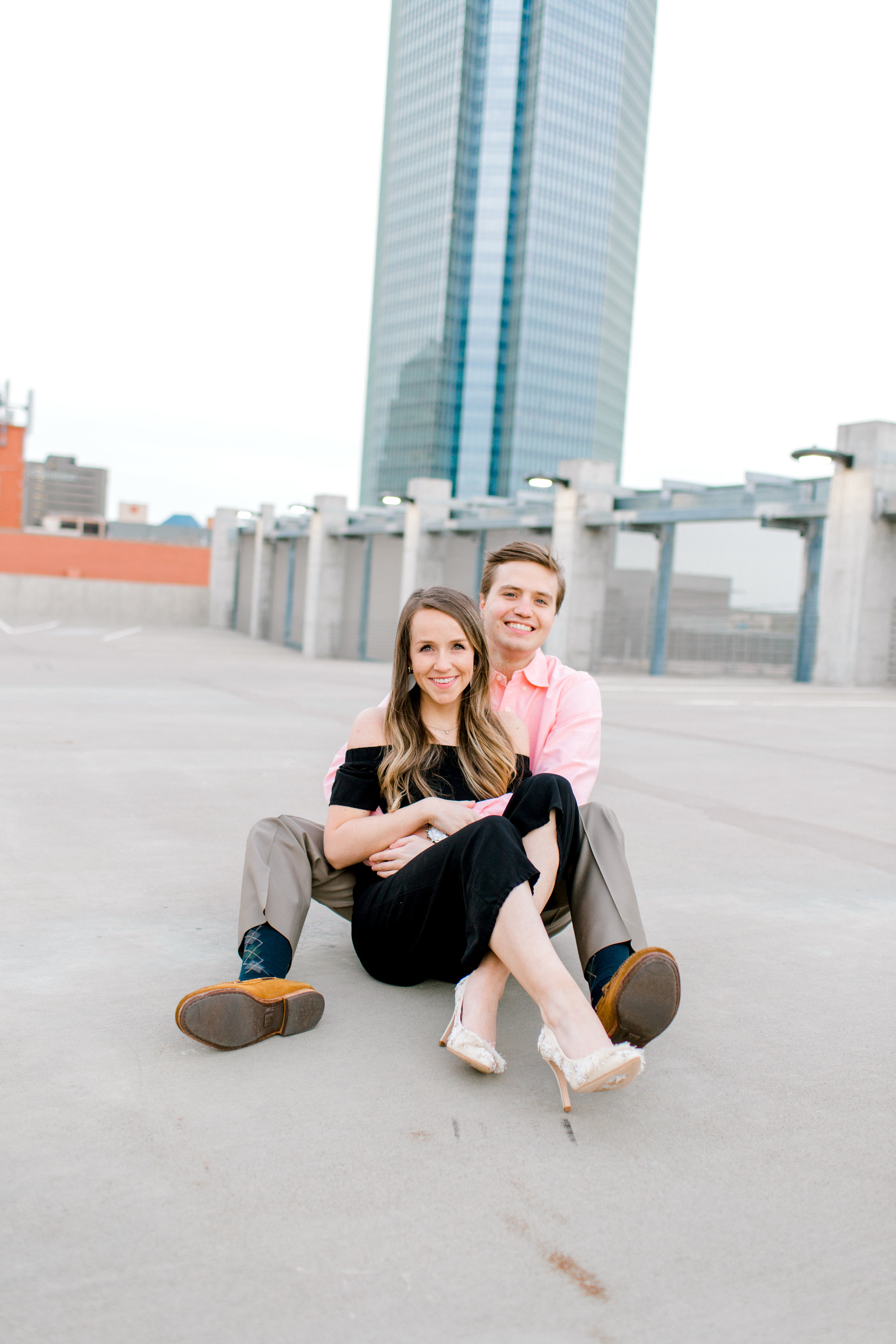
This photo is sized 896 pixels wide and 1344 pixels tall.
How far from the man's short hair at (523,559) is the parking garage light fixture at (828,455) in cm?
1302

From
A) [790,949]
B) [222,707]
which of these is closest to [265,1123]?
[790,949]

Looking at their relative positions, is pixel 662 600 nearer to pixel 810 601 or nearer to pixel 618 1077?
pixel 810 601

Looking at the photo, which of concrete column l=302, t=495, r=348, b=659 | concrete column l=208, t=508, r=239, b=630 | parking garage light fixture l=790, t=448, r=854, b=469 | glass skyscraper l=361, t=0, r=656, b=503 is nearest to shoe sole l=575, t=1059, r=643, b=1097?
parking garage light fixture l=790, t=448, r=854, b=469

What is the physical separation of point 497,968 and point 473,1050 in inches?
7.8

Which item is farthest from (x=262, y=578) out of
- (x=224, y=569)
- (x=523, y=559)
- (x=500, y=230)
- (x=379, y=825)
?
(x=500, y=230)

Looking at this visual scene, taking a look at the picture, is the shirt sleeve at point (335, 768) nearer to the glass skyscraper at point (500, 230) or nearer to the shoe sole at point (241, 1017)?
the shoe sole at point (241, 1017)

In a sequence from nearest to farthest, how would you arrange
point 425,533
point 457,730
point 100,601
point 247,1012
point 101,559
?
point 247,1012
point 457,730
point 425,533
point 100,601
point 101,559

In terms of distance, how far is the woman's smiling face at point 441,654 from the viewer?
273 centimetres

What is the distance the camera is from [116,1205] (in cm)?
162

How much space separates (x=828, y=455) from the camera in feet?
50.8

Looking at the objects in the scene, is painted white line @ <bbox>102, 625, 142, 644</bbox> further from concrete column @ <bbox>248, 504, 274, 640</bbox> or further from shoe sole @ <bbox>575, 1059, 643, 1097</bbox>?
shoe sole @ <bbox>575, 1059, 643, 1097</bbox>

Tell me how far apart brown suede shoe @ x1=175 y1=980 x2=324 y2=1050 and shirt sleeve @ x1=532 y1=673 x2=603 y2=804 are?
95 centimetres

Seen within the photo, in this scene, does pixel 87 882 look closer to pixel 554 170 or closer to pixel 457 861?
pixel 457 861

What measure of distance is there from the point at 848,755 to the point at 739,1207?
6.70m
